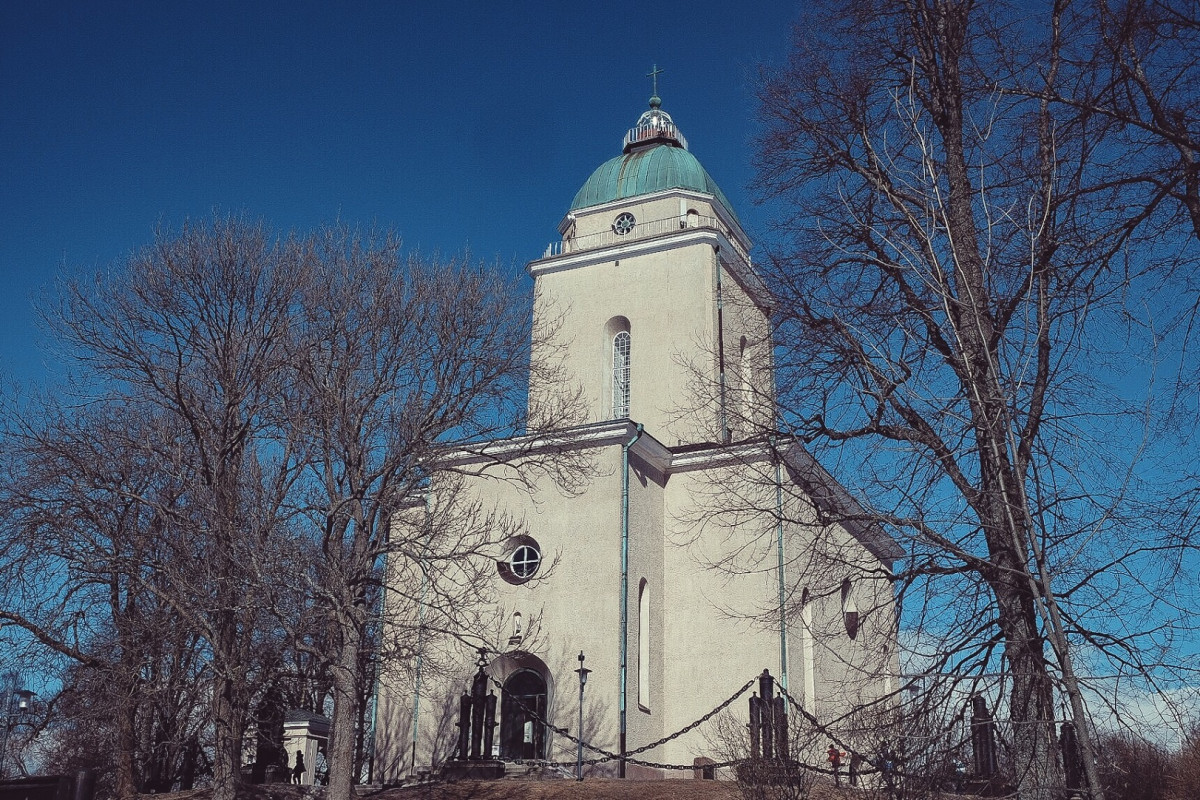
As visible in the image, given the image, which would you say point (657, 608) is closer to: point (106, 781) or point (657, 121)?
point (106, 781)

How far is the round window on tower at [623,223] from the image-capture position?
27422 millimetres

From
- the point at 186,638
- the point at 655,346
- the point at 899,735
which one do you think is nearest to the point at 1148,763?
the point at 899,735

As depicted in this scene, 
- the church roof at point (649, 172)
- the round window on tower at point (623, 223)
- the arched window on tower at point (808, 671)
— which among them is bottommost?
the arched window on tower at point (808, 671)

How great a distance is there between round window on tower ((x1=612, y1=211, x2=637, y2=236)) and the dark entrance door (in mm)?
11368

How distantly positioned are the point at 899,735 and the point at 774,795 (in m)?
4.60

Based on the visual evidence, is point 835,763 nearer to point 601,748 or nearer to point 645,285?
point 601,748

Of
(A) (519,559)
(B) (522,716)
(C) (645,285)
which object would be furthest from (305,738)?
(C) (645,285)

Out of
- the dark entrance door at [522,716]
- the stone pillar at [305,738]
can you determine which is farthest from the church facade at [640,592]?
the stone pillar at [305,738]

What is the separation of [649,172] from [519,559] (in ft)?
36.0

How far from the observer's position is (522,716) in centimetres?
2138

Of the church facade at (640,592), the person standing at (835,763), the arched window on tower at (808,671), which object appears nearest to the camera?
the person standing at (835,763)

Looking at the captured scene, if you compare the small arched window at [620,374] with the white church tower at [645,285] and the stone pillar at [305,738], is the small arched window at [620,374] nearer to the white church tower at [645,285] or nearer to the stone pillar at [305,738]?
the white church tower at [645,285]

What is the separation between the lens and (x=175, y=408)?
16625mm

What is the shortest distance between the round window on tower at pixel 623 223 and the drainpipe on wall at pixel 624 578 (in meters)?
7.15
